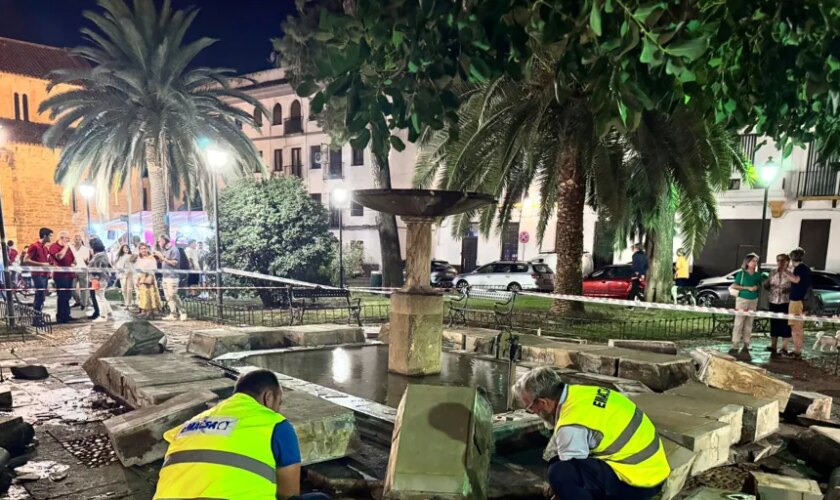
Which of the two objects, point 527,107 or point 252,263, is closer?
point 527,107

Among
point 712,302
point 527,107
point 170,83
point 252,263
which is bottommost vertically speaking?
point 712,302

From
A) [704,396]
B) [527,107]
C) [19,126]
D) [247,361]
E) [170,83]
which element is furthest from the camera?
[19,126]

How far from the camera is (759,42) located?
139 inches

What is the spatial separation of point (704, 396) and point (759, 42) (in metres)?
3.42

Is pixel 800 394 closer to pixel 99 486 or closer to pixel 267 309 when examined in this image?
pixel 99 486

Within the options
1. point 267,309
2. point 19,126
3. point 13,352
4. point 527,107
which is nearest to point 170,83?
point 267,309

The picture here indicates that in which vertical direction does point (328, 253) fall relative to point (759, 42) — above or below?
below

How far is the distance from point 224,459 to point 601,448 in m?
2.03

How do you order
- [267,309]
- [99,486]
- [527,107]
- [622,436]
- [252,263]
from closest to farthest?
[622,436] → [99,486] → [527,107] → [267,309] → [252,263]

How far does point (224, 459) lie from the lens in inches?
89.3

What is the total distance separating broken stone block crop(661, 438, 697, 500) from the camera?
359 centimetres

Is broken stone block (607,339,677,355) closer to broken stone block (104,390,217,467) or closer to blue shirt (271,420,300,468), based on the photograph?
broken stone block (104,390,217,467)

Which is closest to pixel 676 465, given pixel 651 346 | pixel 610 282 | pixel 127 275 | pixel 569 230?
pixel 651 346

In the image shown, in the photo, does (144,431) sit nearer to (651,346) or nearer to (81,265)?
(651,346)
